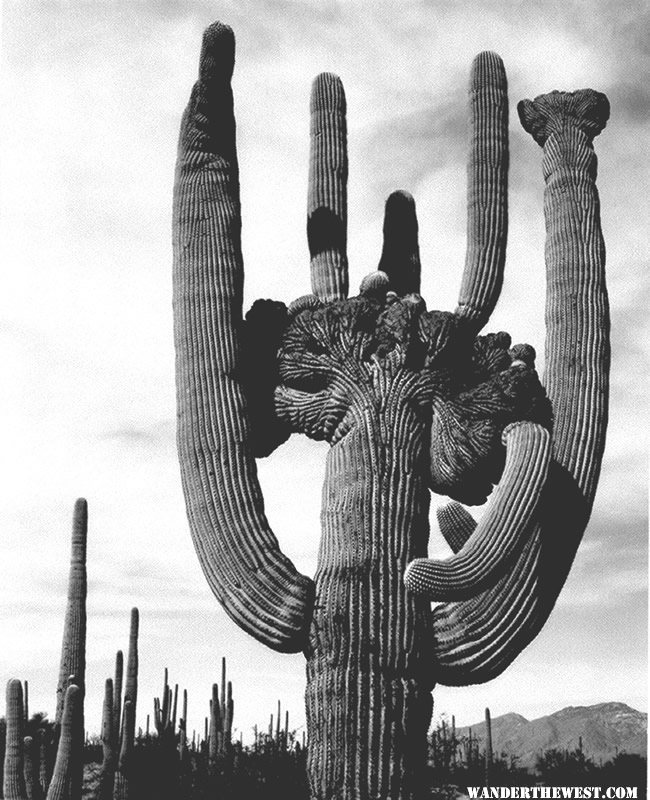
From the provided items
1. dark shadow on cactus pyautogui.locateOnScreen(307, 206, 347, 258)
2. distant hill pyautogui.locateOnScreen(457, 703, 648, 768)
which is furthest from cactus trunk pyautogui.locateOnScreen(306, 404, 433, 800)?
distant hill pyautogui.locateOnScreen(457, 703, 648, 768)

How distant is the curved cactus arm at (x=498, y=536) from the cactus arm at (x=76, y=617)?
706cm

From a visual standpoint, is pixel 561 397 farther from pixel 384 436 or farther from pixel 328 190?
pixel 328 190

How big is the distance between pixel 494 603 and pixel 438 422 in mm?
930

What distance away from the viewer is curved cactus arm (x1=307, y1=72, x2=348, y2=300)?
21.5 feet

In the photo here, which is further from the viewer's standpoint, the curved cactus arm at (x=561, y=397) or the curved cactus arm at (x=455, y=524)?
the curved cactus arm at (x=455, y=524)

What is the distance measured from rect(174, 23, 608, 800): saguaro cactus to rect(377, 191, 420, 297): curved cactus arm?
64 centimetres

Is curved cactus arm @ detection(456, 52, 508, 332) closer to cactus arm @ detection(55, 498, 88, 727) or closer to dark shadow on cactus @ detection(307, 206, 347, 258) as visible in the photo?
dark shadow on cactus @ detection(307, 206, 347, 258)

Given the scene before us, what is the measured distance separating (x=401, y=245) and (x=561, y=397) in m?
1.79

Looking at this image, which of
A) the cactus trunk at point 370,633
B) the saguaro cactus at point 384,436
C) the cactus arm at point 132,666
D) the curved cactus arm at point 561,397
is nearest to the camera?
the cactus trunk at point 370,633

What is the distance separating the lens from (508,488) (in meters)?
5.26

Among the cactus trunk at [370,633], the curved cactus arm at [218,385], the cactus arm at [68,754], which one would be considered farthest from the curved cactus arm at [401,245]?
the cactus arm at [68,754]

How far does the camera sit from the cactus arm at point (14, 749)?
9672 millimetres

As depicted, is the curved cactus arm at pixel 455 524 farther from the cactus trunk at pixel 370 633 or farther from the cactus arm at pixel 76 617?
the cactus arm at pixel 76 617

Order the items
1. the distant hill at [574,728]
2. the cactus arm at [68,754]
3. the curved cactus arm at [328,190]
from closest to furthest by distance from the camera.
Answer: the curved cactus arm at [328,190] < the cactus arm at [68,754] < the distant hill at [574,728]
